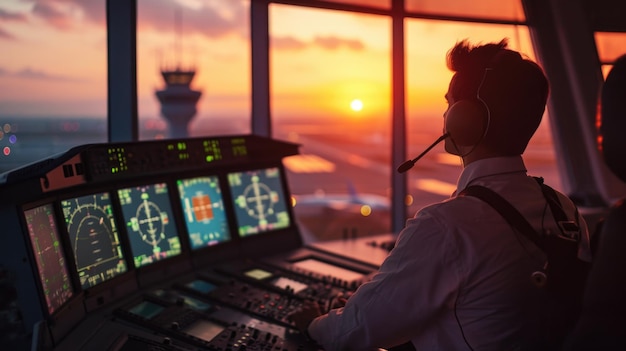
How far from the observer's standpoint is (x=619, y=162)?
1.00 metres

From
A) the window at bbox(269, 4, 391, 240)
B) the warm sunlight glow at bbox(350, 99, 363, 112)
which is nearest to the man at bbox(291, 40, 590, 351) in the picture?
the window at bbox(269, 4, 391, 240)

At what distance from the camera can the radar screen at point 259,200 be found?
Result: 250 centimetres

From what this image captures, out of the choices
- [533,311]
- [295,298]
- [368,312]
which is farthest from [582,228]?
[295,298]

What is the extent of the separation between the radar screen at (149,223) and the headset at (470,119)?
1.11 metres

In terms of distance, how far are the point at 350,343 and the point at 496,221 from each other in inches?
16.8

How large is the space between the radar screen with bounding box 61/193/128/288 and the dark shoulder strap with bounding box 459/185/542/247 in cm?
107

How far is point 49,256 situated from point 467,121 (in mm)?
1081

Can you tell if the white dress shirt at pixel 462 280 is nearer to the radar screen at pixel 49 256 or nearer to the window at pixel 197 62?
the radar screen at pixel 49 256

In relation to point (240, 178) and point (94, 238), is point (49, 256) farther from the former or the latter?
point (240, 178)

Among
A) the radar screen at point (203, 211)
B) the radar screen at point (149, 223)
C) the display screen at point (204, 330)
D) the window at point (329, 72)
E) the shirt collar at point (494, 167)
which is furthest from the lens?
the window at point (329, 72)

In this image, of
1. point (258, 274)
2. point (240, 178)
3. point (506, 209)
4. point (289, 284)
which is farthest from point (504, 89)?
point (240, 178)

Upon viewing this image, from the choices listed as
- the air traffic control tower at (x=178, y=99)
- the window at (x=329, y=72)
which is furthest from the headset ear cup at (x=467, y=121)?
the air traffic control tower at (x=178, y=99)

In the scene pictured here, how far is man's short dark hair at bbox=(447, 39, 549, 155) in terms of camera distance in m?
1.34

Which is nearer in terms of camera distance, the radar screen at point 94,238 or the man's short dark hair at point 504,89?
the man's short dark hair at point 504,89
